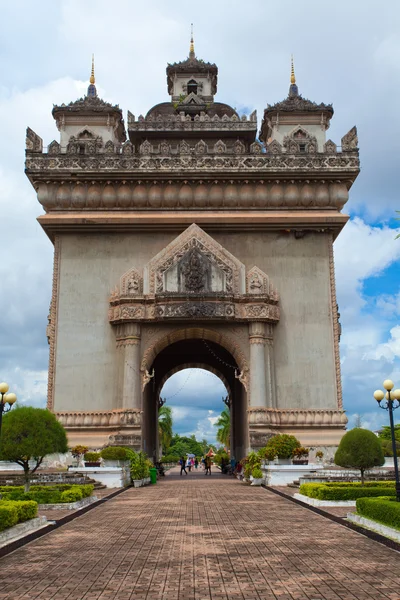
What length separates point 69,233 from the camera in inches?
1102

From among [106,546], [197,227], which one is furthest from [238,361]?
[106,546]

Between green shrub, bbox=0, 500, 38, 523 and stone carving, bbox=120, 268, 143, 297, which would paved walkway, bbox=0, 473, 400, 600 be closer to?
green shrub, bbox=0, 500, 38, 523

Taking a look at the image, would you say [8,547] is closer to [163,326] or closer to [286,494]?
[286,494]

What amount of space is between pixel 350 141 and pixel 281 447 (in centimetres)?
1482

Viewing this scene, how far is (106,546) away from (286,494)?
9.31 m

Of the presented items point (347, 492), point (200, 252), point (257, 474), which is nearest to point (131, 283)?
Answer: point (200, 252)

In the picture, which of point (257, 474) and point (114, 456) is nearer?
point (114, 456)

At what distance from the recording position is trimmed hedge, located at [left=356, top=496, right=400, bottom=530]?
33.9 ft

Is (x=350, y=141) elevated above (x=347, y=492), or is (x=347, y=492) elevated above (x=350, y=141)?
(x=350, y=141)

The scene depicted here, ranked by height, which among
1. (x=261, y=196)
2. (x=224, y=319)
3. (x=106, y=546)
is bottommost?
(x=106, y=546)

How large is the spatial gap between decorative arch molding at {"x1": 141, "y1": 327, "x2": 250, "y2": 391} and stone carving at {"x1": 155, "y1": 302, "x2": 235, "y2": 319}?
3.09ft

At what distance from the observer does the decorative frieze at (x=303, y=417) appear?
25.4m

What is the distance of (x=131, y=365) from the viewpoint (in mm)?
25547

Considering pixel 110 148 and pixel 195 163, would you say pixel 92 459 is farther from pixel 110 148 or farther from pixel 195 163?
pixel 110 148
